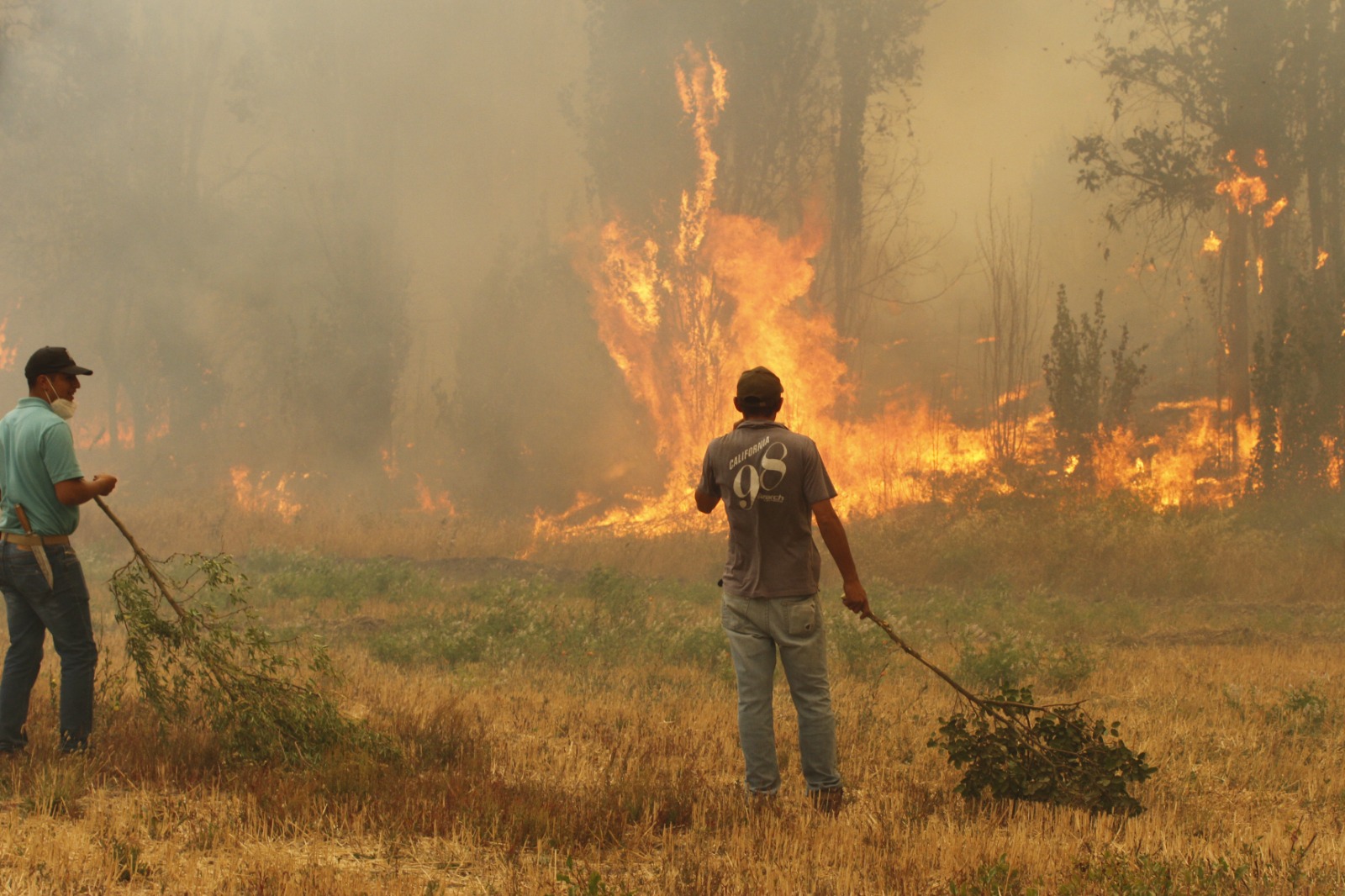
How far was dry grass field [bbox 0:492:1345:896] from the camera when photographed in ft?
14.4

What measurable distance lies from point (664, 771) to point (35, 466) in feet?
12.3

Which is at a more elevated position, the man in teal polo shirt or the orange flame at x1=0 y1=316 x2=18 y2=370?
the orange flame at x1=0 y1=316 x2=18 y2=370

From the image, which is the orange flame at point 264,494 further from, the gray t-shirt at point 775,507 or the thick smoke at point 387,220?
the gray t-shirt at point 775,507

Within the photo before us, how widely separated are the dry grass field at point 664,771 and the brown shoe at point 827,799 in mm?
65

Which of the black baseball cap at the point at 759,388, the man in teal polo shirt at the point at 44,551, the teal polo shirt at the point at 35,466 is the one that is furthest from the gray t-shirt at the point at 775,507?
the teal polo shirt at the point at 35,466

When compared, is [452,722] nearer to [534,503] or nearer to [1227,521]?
[1227,521]

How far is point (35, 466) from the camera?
19.0 feet

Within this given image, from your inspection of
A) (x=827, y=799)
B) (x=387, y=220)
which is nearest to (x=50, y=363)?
(x=827, y=799)

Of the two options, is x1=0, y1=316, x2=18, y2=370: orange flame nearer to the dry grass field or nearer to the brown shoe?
the dry grass field

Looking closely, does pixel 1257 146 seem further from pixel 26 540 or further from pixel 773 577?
pixel 26 540

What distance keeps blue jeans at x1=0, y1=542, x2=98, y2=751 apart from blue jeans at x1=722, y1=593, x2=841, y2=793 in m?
3.44

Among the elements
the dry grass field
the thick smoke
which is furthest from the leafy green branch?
the thick smoke

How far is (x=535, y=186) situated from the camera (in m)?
39.8

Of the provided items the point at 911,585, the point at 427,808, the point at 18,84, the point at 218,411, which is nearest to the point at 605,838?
the point at 427,808
